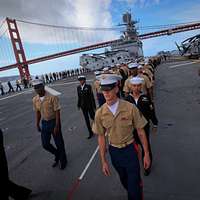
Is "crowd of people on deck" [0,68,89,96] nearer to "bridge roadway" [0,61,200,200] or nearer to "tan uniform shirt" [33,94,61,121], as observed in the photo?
"bridge roadway" [0,61,200,200]

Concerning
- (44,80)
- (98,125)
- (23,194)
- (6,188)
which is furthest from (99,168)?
(44,80)

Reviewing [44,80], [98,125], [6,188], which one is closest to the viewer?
[98,125]

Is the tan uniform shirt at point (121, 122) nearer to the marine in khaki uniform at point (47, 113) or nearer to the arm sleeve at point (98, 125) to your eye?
the arm sleeve at point (98, 125)

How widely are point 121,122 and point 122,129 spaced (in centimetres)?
8

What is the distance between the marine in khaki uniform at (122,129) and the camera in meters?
2.71

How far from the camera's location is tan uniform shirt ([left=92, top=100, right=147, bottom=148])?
2713 mm

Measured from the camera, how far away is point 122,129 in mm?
2748

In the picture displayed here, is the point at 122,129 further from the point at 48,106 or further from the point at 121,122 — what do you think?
the point at 48,106

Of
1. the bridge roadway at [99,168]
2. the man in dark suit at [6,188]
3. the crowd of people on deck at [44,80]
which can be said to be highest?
the man in dark suit at [6,188]

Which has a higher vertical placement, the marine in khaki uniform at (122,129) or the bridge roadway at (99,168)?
the marine in khaki uniform at (122,129)

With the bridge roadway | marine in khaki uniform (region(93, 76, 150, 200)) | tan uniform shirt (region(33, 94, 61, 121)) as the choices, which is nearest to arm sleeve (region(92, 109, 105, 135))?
marine in khaki uniform (region(93, 76, 150, 200))

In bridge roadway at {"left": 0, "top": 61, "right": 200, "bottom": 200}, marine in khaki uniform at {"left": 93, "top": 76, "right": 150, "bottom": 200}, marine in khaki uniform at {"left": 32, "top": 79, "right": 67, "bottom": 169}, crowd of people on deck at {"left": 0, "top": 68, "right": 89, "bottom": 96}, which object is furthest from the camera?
crowd of people on deck at {"left": 0, "top": 68, "right": 89, "bottom": 96}

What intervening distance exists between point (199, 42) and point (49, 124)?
3394 centimetres

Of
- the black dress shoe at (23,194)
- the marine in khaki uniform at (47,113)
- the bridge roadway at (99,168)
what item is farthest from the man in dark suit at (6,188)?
the marine in khaki uniform at (47,113)
